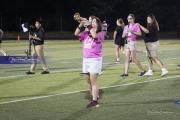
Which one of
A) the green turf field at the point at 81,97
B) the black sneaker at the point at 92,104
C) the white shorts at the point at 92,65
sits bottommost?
the green turf field at the point at 81,97

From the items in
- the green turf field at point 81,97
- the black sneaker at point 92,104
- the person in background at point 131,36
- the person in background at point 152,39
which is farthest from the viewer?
the person in background at point 152,39

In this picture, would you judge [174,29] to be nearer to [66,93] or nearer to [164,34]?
[164,34]

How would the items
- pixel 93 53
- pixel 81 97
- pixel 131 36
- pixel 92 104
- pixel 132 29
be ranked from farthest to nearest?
pixel 131 36 → pixel 132 29 → pixel 81 97 → pixel 93 53 → pixel 92 104

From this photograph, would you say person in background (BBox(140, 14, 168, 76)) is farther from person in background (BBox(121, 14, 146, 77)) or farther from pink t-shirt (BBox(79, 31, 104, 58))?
pink t-shirt (BBox(79, 31, 104, 58))

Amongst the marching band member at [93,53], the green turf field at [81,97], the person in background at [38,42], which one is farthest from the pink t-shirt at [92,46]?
the person in background at [38,42]

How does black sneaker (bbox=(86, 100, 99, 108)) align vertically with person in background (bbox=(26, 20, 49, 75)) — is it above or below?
below

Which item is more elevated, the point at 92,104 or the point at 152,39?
the point at 152,39

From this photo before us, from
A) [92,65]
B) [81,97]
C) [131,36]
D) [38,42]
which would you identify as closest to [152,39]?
[131,36]

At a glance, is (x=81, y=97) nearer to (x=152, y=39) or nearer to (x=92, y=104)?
(x=92, y=104)

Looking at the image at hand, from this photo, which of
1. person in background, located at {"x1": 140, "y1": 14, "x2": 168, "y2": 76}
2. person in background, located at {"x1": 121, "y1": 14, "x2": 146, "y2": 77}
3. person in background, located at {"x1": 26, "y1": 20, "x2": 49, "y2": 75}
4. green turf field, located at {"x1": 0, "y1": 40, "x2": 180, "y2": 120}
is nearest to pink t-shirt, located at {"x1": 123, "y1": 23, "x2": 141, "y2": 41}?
person in background, located at {"x1": 121, "y1": 14, "x2": 146, "y2": 77}

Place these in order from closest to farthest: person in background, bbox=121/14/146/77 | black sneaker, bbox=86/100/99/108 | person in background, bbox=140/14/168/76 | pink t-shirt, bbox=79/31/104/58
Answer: black sneaker, bbox=86/100/99/108 < pink t-shirt, bbox=79/31/104/58 < person in background, bbox=121/14/146/77 < person in background, bbox=140/14/168/76

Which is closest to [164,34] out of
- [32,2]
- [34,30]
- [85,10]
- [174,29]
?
[174,29]

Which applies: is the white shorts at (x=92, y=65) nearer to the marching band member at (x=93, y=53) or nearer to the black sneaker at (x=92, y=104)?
the marching band member at (x=93, y=53)

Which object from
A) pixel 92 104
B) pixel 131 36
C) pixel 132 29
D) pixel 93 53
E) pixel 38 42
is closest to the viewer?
pixel 92 104
